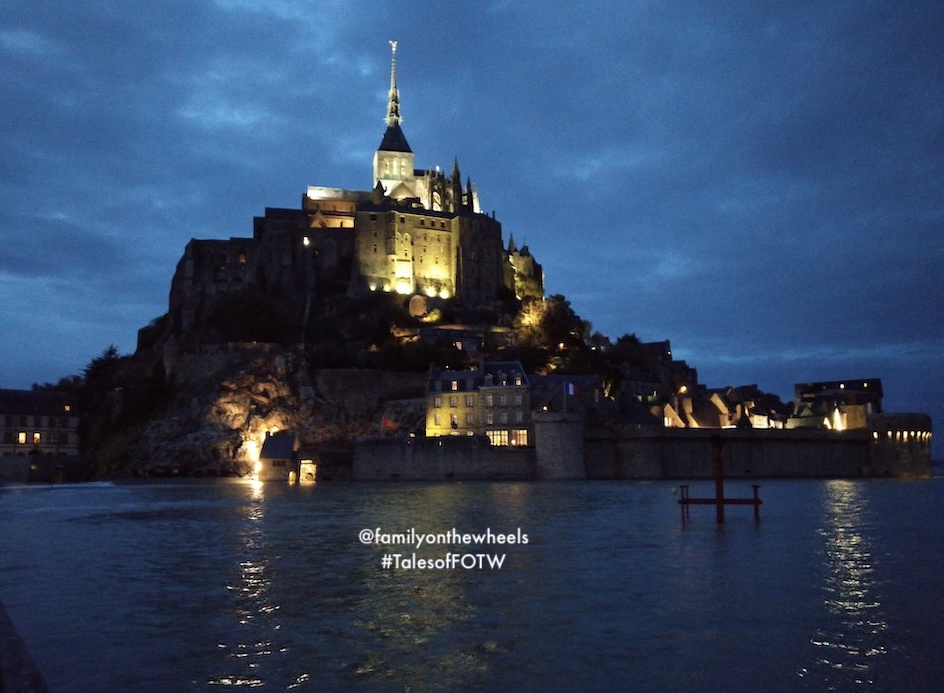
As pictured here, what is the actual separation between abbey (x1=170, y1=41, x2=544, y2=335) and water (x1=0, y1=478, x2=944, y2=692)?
196 ft

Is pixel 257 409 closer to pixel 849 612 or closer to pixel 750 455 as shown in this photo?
pixel 750 455

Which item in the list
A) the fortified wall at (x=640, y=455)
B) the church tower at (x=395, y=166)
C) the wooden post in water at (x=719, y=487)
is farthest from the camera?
the church tower at (x=395, y=166)

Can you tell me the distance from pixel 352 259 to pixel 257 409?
2814cm

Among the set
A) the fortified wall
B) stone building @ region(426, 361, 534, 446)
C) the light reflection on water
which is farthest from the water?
stone building @ region(426, 361, 534, 446)

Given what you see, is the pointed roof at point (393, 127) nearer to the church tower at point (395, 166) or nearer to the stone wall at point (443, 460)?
the church tower at point (395, 166)

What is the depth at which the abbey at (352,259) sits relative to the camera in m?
86.6

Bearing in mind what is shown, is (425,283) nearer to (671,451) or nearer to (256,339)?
(256,339)

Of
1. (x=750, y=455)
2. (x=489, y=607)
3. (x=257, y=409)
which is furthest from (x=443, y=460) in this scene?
(x=489, y=607)

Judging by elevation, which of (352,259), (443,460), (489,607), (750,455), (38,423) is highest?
(352,259)

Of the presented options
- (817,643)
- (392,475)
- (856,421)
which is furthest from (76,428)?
(817,643)

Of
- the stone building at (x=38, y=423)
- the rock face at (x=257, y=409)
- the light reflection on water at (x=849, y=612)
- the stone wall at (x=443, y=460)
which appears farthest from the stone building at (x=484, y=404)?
the light reflection on water at (x=849, y=612)

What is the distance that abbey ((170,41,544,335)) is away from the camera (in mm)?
86625

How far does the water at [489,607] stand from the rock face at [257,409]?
123ft

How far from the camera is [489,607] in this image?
13.8m
